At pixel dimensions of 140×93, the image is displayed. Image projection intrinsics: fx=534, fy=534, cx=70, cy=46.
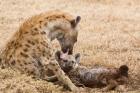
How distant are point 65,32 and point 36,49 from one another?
697mm

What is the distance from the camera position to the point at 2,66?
673 cm

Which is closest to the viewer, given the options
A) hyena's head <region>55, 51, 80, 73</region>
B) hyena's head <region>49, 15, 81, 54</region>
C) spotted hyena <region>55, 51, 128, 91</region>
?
spotted hyena <region>55, 51, 128, 91</region>

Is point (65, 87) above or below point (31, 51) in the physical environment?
below

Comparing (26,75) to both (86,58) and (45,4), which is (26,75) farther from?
(45,4)

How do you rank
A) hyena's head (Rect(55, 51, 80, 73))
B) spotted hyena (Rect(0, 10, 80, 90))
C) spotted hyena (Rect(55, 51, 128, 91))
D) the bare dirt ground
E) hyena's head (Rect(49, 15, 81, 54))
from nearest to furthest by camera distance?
1. the bare dirt ground
2. spotted hyena (Rect(55, 51, 128, 91))
3. spotted hyena (Rect(0, 10, 80, 90))
4. hyena's head (Rect(55, 51, 80, 73))
5. hyena's head (Rect(49, 15, 81, 54))

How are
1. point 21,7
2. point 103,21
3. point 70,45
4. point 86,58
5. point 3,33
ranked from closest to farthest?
point 70,45
point 86,58
point 3,33
point 103,21
point 21,7

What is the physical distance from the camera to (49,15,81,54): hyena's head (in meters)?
7.05

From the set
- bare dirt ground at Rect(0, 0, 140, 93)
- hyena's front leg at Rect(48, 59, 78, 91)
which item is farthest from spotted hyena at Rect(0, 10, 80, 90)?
bare dirt ground at Rect(0, 0, 140, 93)

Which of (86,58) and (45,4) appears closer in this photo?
(86,58)

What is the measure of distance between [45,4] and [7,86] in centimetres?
835

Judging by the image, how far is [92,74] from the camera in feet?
22.1

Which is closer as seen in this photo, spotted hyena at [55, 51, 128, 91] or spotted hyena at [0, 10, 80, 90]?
spotted hyena at [55, 51, 128, 91]

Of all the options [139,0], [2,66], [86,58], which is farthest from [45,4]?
[2,66]

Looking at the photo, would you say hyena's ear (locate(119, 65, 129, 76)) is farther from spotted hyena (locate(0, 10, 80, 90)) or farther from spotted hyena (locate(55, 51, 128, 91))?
spotted hyena (locate(0, 10, 80, 90))
